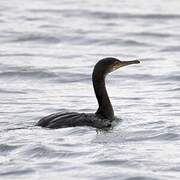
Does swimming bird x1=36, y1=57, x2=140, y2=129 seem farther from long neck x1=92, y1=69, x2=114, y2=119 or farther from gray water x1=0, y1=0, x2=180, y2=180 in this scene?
gray water x1=0, y1=0, x2=180, y2=180

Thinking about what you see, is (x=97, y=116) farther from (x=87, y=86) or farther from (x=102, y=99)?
(x=87, y=86)

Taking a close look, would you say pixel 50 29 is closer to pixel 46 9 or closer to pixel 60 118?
pixel 46 9

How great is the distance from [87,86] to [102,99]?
12.5 feet

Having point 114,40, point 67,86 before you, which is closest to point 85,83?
point 67,86

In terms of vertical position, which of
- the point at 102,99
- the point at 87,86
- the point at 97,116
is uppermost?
the point at 102,99

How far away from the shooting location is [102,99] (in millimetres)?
16109

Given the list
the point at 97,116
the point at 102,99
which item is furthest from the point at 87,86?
the point at 97,116

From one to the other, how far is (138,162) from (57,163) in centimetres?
101

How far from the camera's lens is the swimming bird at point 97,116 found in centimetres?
1513

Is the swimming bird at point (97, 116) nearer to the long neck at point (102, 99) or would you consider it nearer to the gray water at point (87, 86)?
the long neck at point (102, 99)

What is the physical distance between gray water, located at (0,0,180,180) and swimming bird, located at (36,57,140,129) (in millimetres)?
142

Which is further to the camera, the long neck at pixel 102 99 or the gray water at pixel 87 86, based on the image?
the long neck at pixel 102 99

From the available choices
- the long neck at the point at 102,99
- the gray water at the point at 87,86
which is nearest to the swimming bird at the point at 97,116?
the long neck at the point at 102,99

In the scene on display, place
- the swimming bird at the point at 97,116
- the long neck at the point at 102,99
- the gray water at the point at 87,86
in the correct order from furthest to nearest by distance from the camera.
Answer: the long neck at the point at 102,99, the swimming bird at the point at 97,116, the gray water at the point at 87,86
